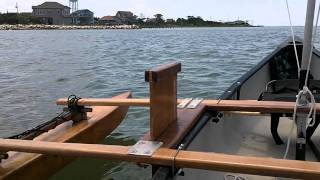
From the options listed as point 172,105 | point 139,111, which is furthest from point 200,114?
point 139,111

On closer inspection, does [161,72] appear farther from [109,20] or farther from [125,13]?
[125,13]

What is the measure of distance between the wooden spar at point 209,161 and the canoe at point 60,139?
1106mm

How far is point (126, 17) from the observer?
171 meters

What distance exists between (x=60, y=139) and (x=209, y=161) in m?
2.67

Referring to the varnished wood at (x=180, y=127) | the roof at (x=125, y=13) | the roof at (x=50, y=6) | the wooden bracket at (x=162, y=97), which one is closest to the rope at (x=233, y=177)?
the varnished wood at (x=180, y=127)

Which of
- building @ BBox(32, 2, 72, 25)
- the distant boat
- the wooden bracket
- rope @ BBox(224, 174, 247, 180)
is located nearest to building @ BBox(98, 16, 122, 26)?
building @ BBox(32, 2, 72, 25)

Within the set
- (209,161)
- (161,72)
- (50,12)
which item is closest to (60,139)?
(161,72)

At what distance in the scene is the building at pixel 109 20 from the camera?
164m

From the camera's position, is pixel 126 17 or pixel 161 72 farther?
pixel 126 17

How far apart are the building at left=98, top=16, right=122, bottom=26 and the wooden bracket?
162m

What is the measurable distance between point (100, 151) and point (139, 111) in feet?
20.5

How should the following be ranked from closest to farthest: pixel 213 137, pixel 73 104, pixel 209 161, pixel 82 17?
pixel 209 161 → pixel 213 137 → pixel 73 104 → pixel 82 17

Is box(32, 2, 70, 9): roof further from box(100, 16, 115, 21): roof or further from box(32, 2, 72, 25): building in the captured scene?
box(100, 16, 115, 21): roof

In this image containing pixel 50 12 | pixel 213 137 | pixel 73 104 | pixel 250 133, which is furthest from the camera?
pixel 50 12
